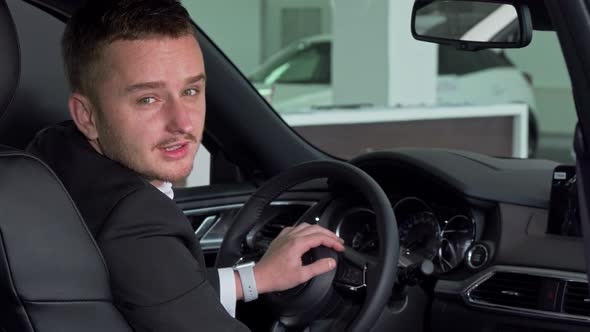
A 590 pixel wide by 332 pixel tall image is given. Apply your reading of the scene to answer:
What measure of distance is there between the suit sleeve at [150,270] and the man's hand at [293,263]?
408 mm

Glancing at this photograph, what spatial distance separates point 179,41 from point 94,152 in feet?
0.81

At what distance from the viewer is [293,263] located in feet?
7.23

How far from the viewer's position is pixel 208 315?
182 centimetres

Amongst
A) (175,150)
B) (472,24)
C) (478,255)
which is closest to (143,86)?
(175,150)

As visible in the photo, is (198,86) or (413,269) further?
(413,269)

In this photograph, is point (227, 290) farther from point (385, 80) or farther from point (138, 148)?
point (385, 80)

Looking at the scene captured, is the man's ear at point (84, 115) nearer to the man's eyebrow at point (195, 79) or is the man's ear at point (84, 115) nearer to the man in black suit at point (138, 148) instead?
the man in black suit at point (138, 148)

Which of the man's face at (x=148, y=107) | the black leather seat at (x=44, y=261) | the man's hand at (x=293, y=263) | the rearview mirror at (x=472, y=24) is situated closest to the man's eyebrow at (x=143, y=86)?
the man's face at (x=148, y=107)

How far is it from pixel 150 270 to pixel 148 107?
289 millimetres

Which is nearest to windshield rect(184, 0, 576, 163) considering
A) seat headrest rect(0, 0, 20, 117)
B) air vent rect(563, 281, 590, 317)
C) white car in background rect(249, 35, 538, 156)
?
white car in background rect(249, 35, 538, 156)

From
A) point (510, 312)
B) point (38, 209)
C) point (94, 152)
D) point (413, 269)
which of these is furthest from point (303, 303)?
point (38, 209)

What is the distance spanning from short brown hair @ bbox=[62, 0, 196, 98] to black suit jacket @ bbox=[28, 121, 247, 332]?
159 mm

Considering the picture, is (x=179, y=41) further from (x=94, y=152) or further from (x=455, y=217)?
(x=455, y=217)

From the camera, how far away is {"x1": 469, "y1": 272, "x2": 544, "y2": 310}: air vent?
240 cm
